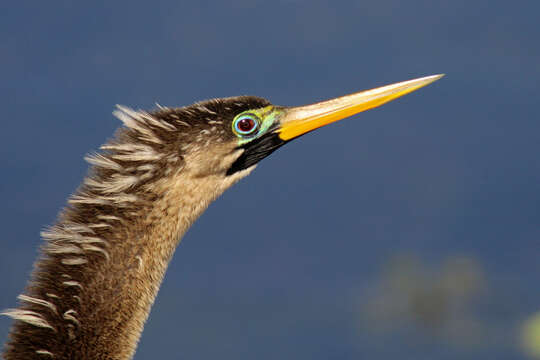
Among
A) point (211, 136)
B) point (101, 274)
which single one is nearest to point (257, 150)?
point (211, 136)

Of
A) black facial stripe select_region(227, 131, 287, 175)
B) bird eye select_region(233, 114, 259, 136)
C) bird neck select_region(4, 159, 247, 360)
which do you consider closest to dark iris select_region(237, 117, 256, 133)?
bird eye select_region(233, 114, 259, 136)

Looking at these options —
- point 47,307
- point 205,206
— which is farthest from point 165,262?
point 47,307

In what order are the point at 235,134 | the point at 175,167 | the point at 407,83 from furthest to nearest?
the point at 407,83
the point at 235,134
the point at 175,167

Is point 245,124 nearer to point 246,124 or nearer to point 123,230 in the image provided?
point 246,124

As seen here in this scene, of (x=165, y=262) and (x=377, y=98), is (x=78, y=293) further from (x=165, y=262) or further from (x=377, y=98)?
(x=377, y=98)

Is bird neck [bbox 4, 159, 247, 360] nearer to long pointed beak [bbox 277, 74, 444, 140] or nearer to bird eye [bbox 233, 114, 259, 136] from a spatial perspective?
bird eye [bbox 233, 114, 259, 136]

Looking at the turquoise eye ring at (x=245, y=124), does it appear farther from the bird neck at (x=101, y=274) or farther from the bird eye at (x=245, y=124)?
the bird neck at (x=101, y=274)

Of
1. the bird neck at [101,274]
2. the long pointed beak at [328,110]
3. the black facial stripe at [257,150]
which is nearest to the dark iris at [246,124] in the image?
the black facial stripe at [257,150]

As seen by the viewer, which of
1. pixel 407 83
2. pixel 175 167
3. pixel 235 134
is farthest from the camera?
pixel 407 83
